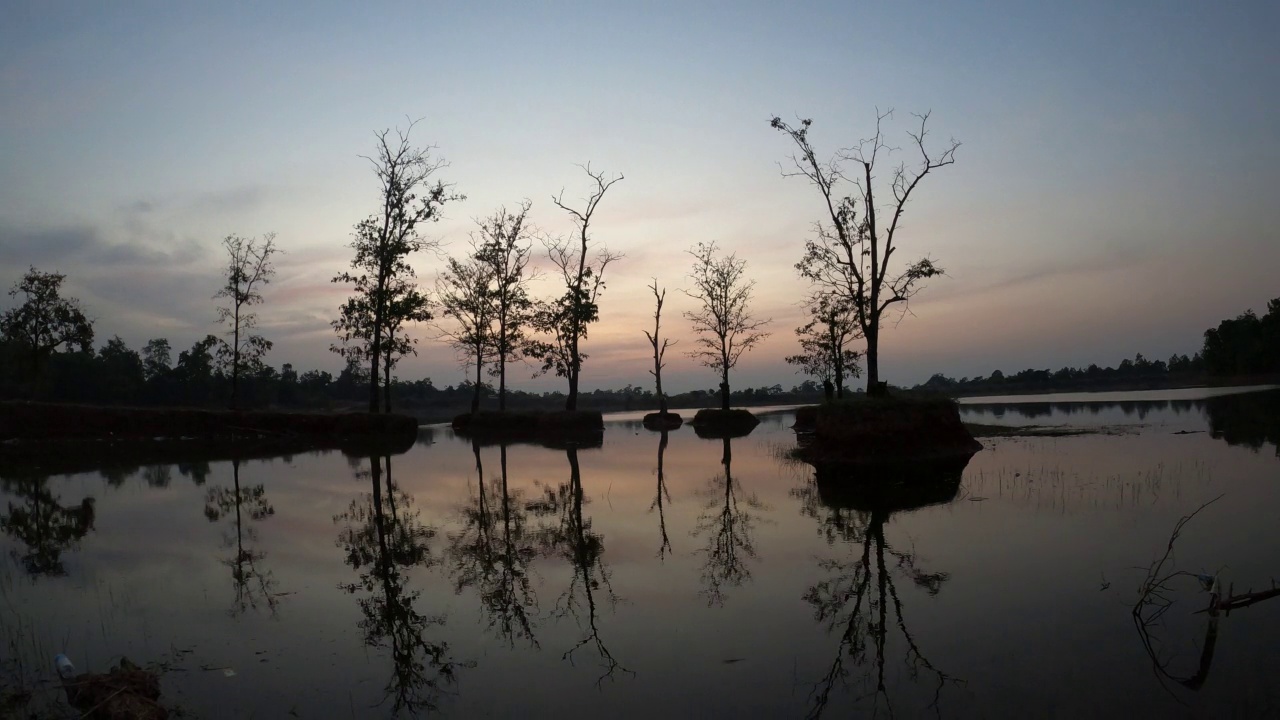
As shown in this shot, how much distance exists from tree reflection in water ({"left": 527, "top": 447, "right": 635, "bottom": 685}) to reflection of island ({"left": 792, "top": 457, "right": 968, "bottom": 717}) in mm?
2127

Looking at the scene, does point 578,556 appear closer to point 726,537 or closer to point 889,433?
point 726,537

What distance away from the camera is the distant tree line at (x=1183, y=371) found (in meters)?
89.6

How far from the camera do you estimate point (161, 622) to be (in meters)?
8.43

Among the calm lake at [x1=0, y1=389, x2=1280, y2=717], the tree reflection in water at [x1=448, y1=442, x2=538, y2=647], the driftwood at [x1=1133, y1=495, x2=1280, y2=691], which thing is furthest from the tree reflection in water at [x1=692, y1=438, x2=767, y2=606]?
the driftwood at [x1=1133, y1=495, x2=1280, y2=691]

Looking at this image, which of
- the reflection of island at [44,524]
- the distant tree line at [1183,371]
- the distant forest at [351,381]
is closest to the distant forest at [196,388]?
the distant forest at [351,381]

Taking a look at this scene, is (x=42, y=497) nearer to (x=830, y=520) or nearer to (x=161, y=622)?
(x=161, y=622)

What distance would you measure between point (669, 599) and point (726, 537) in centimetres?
375

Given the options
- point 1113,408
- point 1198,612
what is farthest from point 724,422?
point 1198,612

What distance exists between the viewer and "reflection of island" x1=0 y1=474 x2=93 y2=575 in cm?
1164

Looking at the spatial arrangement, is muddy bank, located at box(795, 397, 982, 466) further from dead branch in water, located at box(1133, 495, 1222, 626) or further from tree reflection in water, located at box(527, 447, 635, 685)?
dead branch in water, located at box(1133, 495, 1222, 626)

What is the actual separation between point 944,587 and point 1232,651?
2841 mm

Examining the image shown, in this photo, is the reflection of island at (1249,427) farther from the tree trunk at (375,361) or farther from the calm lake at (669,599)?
the tree trunk at (375,361)

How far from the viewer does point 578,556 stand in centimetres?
1121

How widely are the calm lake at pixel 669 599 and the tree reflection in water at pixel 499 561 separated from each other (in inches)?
2.6
